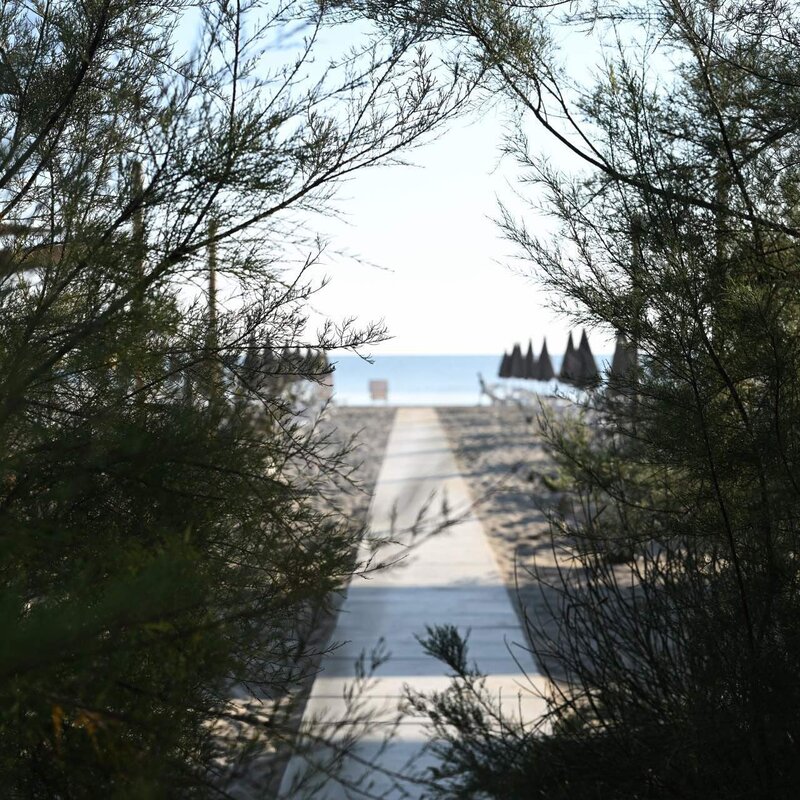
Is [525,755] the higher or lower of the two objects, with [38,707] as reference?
lower

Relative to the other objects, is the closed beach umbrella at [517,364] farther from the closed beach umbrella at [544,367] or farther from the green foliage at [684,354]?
the green foliage at [684,354]

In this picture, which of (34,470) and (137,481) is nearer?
(34,470)

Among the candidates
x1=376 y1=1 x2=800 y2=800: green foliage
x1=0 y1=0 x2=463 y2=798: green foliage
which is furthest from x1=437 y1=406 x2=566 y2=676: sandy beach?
x1=0 y1=0 x2=463 y2=798: green foliage

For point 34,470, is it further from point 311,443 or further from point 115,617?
point 311,443

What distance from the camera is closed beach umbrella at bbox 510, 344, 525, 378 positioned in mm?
23000

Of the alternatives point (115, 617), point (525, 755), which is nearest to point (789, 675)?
point (525, 755)

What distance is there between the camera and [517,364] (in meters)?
23.7

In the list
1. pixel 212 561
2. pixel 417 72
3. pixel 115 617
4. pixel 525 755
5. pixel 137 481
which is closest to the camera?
pixel 115 617

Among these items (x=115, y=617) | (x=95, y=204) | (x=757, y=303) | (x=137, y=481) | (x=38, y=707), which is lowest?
(x=38, y=707)

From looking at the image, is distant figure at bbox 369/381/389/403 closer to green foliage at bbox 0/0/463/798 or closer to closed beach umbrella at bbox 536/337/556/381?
closed beach umbrella at bbox 536/337/556/381

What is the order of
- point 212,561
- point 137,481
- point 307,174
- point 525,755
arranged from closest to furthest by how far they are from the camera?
point 137,481
point 212,561
point 307,174
point 525,755

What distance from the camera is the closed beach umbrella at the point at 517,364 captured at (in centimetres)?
2300

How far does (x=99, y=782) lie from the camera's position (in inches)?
68.2

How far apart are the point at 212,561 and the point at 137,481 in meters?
0.27
